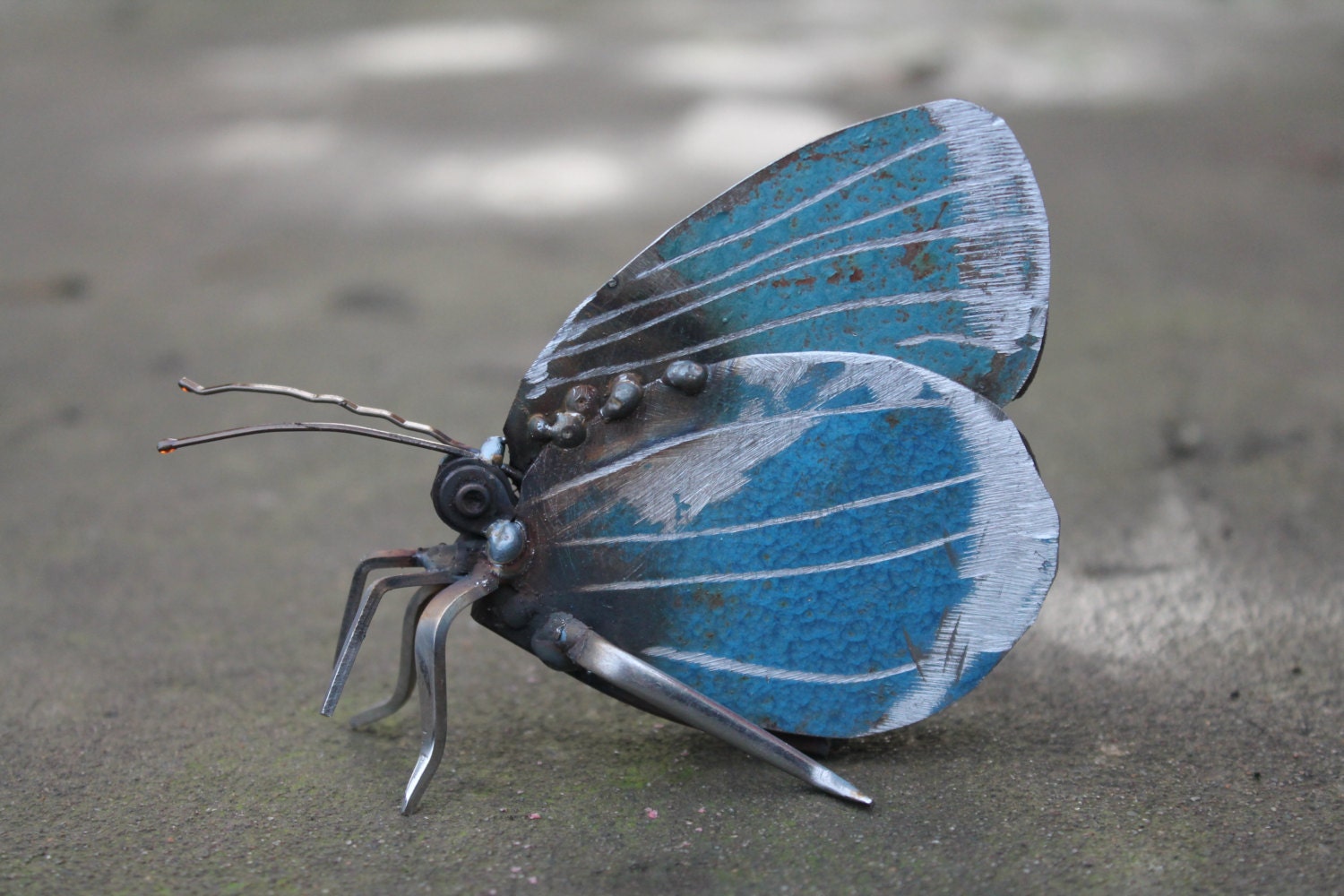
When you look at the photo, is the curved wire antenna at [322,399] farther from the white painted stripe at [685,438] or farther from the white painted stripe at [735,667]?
the white painted stripe at [735,667]

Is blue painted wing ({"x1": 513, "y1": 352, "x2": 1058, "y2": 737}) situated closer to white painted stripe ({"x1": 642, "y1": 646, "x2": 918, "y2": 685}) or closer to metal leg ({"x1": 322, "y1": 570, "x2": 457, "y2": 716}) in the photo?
white painted stripe ({"x1": 642, "y1": 646, "x2": 918, "y2": 685})

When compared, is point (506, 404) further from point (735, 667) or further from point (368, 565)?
point (735, 667)


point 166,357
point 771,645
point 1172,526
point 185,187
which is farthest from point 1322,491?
point 185,187

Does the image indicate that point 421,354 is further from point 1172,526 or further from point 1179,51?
point 1179,51

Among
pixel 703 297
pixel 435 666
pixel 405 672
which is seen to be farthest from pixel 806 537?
pixel 405 672

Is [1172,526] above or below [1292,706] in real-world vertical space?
below

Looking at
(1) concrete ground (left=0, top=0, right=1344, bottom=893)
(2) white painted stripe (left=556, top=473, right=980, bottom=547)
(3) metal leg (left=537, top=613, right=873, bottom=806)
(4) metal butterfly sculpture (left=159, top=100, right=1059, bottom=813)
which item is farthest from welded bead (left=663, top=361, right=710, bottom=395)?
(1) concrete ground (left=0, top=0, right=1344, bottom=893)

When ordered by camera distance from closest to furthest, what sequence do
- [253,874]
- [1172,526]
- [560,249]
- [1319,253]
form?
[253,874] < [1172,526] < [1319,253] < [560,249]

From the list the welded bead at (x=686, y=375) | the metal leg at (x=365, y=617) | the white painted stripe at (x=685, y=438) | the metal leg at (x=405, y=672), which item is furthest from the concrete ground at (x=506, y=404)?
the welded bead at (x=686, y=375)
